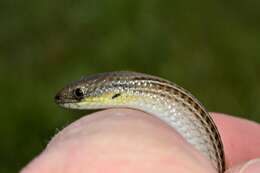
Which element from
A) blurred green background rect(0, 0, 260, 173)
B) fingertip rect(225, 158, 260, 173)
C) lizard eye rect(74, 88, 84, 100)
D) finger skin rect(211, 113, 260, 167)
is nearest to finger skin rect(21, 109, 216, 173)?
fingertip rect(225, 158, 260, 173)

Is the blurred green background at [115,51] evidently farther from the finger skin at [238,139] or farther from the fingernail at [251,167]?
the fingernail at [251,167]

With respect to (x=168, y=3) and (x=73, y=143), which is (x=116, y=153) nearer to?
(x=73, y=143)

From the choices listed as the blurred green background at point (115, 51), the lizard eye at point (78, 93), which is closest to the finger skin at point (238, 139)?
the lizard eye at point (78, 93)

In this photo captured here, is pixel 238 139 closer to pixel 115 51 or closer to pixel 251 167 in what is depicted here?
pixel 251 167

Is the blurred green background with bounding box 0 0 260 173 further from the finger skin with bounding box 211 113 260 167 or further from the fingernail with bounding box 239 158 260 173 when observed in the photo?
the fingernail with bounding box 239 158 260 173

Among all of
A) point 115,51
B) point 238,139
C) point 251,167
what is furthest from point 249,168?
point 115,51

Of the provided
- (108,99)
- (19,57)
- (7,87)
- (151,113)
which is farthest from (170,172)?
(19,57)
